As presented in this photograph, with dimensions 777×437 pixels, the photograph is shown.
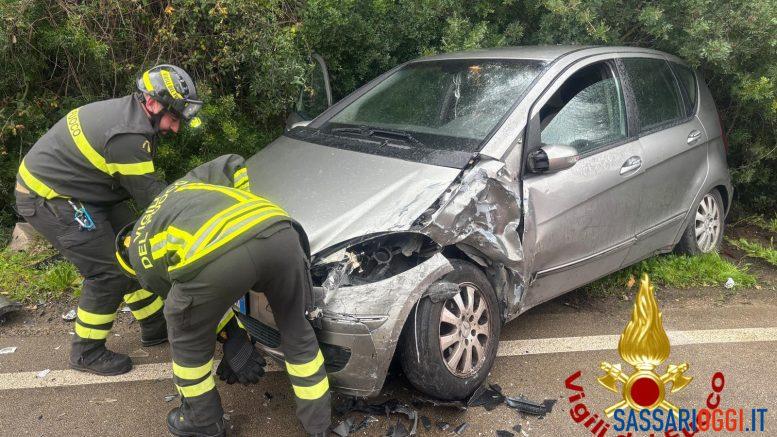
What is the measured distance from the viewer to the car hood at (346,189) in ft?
9.26

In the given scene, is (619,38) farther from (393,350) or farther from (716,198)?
(393,350)

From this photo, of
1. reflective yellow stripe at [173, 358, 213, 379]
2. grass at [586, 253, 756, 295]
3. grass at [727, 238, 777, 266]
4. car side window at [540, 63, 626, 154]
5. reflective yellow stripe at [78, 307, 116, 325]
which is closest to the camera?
reflective yellow stripe at [173, 358, 213, 379]

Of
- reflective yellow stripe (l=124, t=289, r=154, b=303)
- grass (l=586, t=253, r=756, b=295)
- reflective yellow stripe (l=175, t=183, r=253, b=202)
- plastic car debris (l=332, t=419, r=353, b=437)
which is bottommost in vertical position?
grass (l=586, t=253, r=756, b=295)

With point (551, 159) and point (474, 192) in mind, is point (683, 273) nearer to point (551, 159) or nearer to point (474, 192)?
point (551, 159)

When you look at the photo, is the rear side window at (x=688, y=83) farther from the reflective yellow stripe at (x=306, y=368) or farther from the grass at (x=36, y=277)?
the grass at (x=36, y=277)

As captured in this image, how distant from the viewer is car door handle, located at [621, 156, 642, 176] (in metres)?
3.71

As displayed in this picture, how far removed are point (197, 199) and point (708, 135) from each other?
360cm

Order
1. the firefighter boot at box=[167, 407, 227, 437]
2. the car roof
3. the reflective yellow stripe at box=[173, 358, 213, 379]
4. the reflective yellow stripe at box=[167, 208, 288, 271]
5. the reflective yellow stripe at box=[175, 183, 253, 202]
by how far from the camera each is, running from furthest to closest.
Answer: the car roof, the firefighter boot at box=[167, 407, 227, 437], the reflective yellow stripe at box=[173, 358, 213, 379], the reflective yellow stripe at box=[175, 183, 253, 202], the reflective yellow stripe at box=[167, 208, 288, 271]

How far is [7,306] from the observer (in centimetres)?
395

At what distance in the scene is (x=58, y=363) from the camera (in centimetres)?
350

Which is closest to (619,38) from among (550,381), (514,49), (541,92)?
(514,49)

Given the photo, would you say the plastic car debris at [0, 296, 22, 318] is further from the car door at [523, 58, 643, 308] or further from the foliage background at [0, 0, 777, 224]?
the car door at [523, 58, 643, 308]

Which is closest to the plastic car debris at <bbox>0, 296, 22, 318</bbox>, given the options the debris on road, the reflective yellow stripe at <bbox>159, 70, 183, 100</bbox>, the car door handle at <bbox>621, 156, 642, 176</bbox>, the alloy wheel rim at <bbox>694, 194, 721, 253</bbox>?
the debris on road

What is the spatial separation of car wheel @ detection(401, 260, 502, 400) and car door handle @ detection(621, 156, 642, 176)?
1210 millimetres
